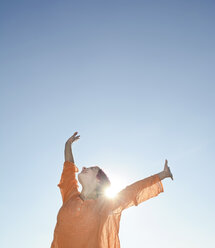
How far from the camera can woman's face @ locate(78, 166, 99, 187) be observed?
4699 mm

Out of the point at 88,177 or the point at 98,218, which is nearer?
the point at 98,218

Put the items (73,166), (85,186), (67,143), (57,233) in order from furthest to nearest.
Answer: (67,143), (73,166), (85,186), (57,233)

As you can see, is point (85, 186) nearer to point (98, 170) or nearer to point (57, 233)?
point (98, 170)

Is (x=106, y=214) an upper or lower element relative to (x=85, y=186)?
lower

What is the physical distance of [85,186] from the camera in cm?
467

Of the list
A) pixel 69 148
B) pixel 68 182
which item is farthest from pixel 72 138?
pixel 68 182

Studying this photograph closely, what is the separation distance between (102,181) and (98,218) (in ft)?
2.90

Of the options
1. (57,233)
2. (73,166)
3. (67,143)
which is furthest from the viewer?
(67,143)

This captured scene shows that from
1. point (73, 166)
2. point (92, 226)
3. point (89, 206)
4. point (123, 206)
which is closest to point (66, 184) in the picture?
point (73, 166)

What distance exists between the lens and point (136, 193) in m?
3.75

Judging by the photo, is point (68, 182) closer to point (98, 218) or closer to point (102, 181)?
point (102, 181)

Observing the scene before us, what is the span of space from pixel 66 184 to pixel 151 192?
1.87 metres

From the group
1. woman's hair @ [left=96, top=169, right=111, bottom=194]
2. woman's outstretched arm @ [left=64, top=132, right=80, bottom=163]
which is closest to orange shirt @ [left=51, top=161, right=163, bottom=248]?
woman's hair @ [left=96, top=169, right=111, bottom=194]

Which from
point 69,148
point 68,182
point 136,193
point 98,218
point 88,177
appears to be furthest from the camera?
point 69,148
